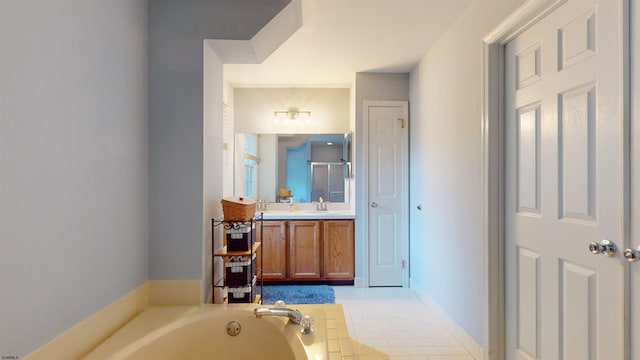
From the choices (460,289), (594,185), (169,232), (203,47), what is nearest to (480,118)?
(594,185)

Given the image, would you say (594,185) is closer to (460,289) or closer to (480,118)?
(480,118)

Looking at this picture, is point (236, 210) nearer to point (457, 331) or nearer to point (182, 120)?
point (182, 120)

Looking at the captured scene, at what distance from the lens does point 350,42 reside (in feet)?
9.26

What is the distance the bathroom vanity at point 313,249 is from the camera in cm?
368

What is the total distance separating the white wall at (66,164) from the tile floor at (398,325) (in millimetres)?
1733

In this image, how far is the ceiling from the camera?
7.43ft

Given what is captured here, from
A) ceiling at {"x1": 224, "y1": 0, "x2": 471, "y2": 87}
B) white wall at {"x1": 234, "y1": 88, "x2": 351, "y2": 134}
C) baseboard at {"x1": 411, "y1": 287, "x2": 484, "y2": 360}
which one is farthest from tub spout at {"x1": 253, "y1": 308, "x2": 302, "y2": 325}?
white wall at {"x1": 234, "y1": 88, "x2": 351, "y2": 134}

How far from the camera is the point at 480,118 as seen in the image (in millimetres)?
2072

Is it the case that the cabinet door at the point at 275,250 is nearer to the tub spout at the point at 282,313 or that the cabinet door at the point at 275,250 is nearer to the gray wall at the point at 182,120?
the gray wall at the point at 182,120

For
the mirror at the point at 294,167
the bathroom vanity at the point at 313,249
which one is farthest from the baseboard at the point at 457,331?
the mirror at the point at 294,167

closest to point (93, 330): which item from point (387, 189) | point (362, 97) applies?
point (387, 189)

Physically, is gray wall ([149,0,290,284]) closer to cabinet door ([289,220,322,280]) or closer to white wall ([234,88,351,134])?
cabinet door ([289,220,322,280])

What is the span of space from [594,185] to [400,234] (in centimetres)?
243

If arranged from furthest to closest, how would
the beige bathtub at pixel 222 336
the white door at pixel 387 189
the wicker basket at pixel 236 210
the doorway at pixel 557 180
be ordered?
1. the white door at pixel 387 189
2. the wicker basket at pixel 236 210
3. the beige bathtub at pixel 222 336
4. the doorway at pixel 557 180
